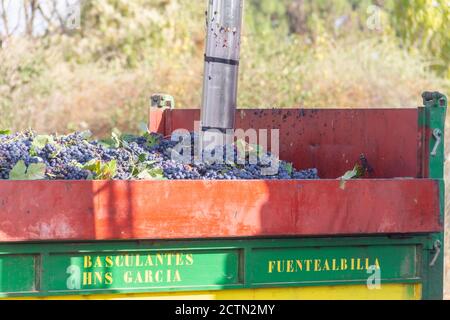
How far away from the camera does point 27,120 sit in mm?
10359

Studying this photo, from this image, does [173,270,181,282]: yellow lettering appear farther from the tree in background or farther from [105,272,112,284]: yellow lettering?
the tree in background

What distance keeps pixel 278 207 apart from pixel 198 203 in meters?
0.30

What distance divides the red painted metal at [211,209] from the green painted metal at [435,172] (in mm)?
64

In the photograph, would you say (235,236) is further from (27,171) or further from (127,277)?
(27,171)

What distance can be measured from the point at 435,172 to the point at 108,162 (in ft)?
4.21

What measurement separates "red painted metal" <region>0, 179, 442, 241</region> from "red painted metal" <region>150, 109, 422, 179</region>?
1.11 ft

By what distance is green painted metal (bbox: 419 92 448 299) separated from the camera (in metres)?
3.63

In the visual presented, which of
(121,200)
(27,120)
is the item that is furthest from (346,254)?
(27,120)

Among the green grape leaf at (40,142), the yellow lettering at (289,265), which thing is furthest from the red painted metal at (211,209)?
the green grape leaf at (40,142)

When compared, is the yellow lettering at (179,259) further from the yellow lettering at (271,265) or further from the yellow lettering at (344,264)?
the yellow lettering at (344,264)

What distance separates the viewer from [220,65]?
4191mm

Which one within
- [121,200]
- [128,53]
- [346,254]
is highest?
[128,53]

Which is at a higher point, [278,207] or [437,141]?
[437,141]

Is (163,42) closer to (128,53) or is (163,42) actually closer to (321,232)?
(128,53)
